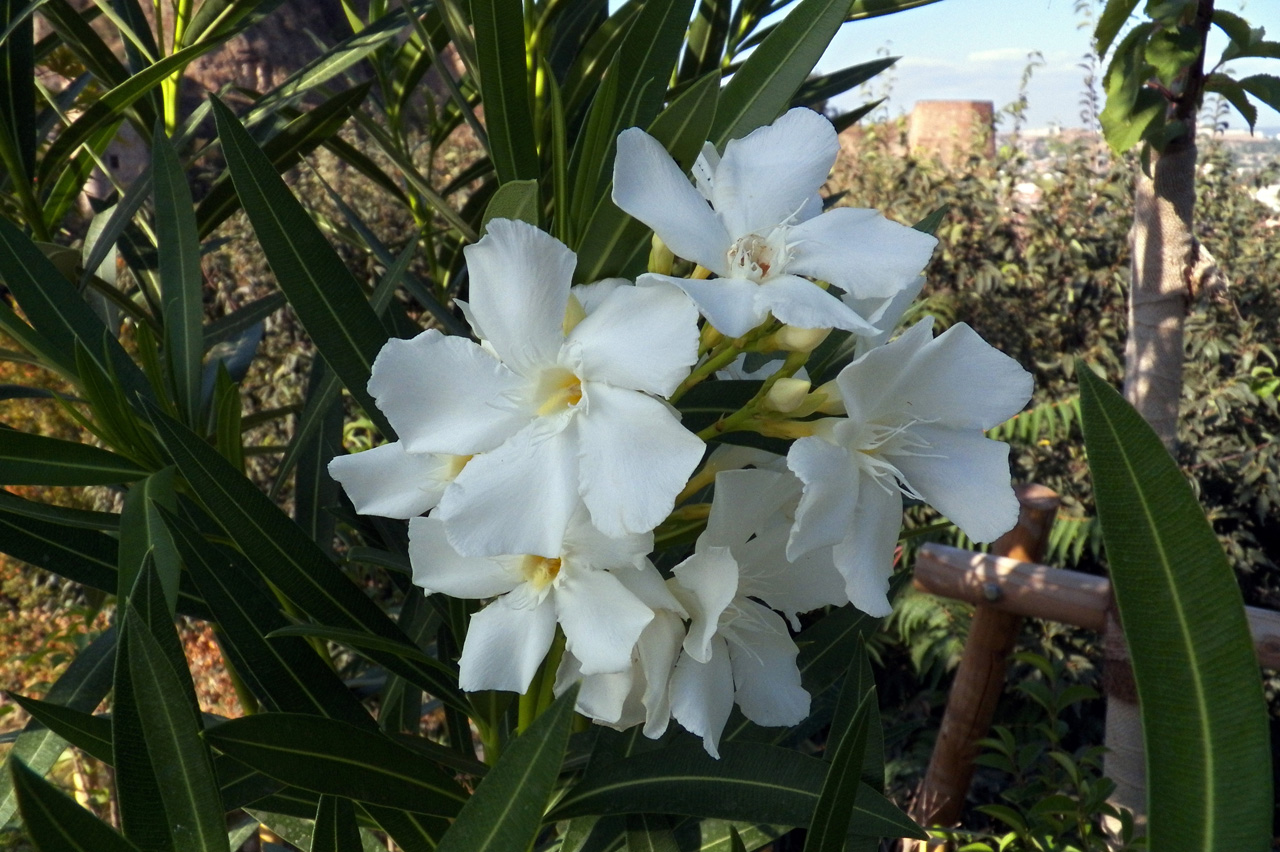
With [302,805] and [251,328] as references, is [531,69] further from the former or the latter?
[302,805]

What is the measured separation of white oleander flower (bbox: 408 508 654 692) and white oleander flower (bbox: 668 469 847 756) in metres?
0.04

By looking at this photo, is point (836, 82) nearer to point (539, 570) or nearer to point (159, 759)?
point (539, 570)

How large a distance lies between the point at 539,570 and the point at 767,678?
6.2 inches

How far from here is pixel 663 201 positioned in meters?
0.50

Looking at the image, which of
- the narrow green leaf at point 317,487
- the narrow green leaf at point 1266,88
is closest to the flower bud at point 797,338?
the narrow green leaf at point 317,487

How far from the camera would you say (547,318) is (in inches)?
19.8

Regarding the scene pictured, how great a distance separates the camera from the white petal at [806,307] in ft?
1.51

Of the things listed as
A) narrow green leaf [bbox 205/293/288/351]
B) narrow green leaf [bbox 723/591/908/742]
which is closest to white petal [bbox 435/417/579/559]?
narrow green leaf [bbox 723/591/908/742]

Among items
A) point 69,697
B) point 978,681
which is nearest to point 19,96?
point 69,697

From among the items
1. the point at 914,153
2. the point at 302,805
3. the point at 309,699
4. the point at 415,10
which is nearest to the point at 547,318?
the point at 309,699

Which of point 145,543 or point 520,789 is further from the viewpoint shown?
point 145,543

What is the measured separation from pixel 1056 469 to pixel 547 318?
10.4ft

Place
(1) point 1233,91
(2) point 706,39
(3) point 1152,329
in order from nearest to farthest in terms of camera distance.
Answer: (2) point 706,39 < (1) point 1233,91 < (3) point 1152,329

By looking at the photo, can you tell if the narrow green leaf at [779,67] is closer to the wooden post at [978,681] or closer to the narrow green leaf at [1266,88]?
the narrow green leaf at [1266,88]
